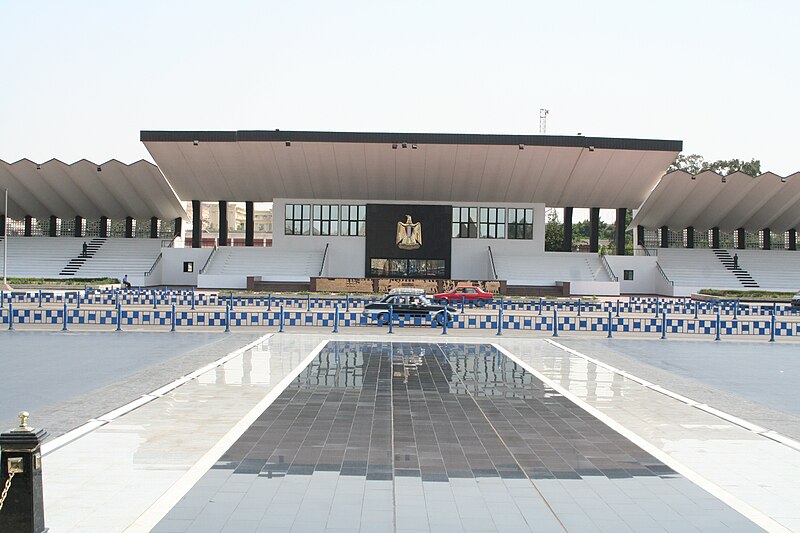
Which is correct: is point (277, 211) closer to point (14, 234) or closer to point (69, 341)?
point (14, 234)

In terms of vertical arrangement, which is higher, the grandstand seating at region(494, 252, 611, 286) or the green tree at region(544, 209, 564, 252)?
the green tree at region(544, 209, 564, 252)

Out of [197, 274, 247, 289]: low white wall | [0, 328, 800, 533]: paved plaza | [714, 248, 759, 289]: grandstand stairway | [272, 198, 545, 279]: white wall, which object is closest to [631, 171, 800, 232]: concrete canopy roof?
[714, 248, 759, 289]: grandstand stairway

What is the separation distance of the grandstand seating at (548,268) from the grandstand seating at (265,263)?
47.4 ft

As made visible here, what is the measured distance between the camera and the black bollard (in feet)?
16.4

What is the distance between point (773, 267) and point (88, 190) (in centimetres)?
5614

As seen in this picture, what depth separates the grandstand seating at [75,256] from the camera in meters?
52.9

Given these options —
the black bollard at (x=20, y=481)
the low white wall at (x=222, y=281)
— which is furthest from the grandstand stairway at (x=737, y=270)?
the black bollard at (x=20, y=481)

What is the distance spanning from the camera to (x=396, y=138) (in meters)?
46.8

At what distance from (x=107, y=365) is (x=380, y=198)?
39.9 metres

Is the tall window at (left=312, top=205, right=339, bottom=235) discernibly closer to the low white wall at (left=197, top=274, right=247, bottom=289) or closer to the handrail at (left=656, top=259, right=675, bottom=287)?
the low white wall at (left=197, top=274, right=247, bottom=289)

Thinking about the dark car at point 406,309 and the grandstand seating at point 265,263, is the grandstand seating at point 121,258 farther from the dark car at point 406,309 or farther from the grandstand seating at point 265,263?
the dark car at point 406,309

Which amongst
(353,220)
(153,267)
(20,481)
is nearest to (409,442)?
(20,481)

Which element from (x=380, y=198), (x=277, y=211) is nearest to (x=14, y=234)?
(x=277, y=211)

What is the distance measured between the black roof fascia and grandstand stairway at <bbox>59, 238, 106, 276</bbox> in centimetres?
1325
